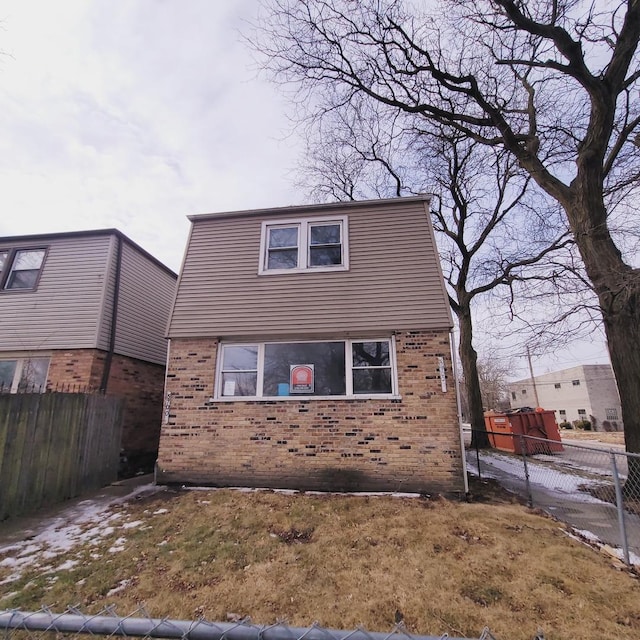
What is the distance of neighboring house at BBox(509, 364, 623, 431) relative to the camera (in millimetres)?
36875

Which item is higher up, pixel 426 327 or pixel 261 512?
pixel 426 327

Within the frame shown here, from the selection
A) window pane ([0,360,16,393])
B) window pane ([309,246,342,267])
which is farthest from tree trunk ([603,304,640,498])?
window pane ([0,360,16,393])

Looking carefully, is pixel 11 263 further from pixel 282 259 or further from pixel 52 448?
pixel 282 259

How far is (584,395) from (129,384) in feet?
148

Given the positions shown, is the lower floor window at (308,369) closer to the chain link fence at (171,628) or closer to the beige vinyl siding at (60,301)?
the beige vinyl siding at (60,301)

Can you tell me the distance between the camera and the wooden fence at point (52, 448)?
6.04 m

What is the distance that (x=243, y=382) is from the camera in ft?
25.2

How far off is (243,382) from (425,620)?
537cm

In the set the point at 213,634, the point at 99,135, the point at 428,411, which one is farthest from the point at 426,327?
the point at 99,135

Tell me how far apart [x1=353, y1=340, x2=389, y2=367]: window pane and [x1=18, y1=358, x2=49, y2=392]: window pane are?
7.69m

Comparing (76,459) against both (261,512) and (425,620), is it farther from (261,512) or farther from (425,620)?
(425,620)

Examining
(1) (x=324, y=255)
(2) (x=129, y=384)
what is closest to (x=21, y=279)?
(2) (x=129, y=384)

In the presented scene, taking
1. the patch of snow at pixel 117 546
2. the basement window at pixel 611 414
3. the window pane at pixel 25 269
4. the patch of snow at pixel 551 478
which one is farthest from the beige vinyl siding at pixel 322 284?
the basement window at pixel 611 414

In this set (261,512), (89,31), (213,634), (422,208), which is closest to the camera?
(213,634)
